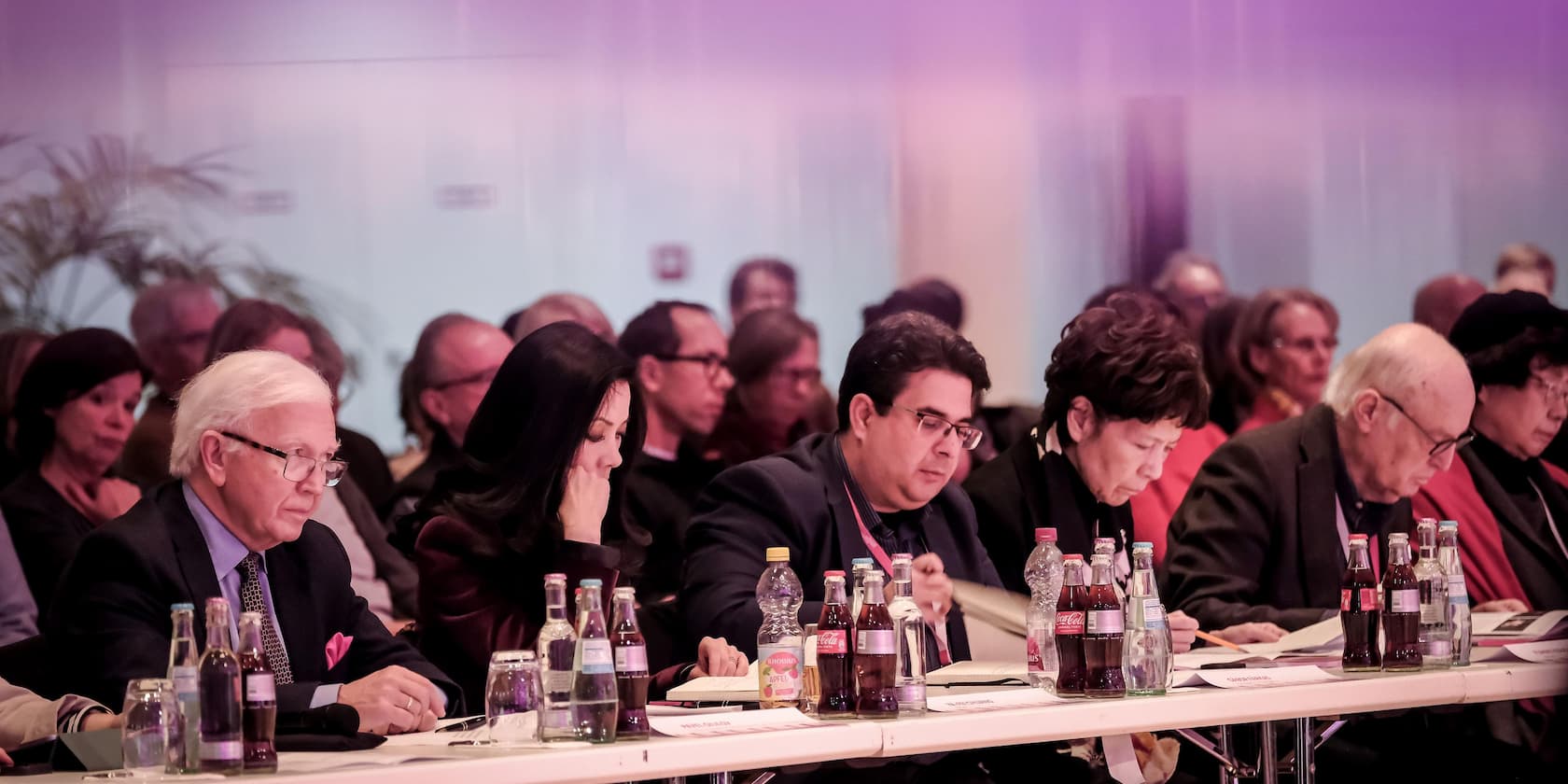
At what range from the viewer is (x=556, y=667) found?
8.65ft

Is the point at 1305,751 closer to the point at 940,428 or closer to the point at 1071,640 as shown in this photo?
the point at 1071,640

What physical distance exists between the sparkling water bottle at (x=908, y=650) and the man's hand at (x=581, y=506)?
73cm

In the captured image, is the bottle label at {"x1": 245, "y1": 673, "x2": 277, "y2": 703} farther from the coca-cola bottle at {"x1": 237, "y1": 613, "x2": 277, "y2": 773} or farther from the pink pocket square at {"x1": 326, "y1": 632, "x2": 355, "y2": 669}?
the pink pocket square at {"x1": 326, "y1": 632, "x2": 355, "y2": 669}

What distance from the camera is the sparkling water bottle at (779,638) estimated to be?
9.46 feet

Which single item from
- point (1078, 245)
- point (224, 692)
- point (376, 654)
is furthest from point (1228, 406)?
point (224, 692)

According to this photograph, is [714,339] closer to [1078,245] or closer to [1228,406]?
[1078,245]

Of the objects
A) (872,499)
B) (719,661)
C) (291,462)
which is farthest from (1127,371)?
(291,462)

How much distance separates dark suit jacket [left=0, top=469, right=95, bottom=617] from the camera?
400cm

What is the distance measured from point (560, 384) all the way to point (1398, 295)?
3.21m

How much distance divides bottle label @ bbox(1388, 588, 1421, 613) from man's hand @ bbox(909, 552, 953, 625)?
2.72 ft

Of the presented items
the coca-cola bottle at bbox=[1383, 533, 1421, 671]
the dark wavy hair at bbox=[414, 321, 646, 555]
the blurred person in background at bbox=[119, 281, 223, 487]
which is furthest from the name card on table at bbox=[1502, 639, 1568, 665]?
the blurred person in background at bbox=[119, 281, 223, 487]

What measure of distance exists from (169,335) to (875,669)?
228cm

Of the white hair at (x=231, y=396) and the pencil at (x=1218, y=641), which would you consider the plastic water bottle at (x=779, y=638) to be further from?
the pencil at (x=1218, y=641)

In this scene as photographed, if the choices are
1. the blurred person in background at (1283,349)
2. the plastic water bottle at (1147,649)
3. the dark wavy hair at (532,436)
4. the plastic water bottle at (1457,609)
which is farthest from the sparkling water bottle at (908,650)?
the blurred person in background at (1283,349)
